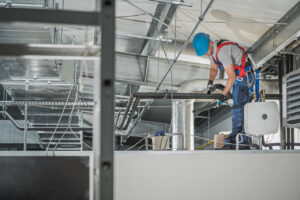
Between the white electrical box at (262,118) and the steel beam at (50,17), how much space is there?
1910 mm

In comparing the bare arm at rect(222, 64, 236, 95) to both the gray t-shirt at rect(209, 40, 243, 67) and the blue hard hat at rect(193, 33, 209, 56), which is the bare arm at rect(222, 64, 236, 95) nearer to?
the gray t-shirt at rect(209, 40, 243, 67)

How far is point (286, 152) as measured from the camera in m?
2.03

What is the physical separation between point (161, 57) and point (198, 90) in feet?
2.36

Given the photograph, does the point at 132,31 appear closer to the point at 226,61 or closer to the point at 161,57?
the point at 161,57

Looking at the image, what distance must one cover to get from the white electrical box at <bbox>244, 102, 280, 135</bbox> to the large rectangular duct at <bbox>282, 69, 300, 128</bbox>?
1.39 feet

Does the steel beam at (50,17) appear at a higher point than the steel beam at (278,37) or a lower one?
lower

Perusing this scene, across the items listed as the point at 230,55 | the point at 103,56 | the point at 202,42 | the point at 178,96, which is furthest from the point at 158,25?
the point at 103,56

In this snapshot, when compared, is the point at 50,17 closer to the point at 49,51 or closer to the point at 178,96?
the point at 49,51

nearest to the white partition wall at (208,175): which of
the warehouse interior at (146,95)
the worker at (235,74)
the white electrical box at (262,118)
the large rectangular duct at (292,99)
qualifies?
the warehouse interior at (146,95)

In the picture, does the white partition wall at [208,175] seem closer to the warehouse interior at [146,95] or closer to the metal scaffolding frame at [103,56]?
the warehouse interior at [146,95]

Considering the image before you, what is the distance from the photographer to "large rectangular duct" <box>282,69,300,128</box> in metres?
2.89

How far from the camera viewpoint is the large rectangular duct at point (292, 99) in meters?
2.89

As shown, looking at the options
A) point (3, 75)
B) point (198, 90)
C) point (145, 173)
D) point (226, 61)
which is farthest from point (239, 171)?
point (3, 75)

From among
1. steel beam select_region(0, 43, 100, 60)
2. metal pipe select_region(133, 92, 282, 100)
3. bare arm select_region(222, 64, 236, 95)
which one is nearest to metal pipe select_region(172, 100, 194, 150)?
metal pipe select_region(133, 92, 282, 100)
